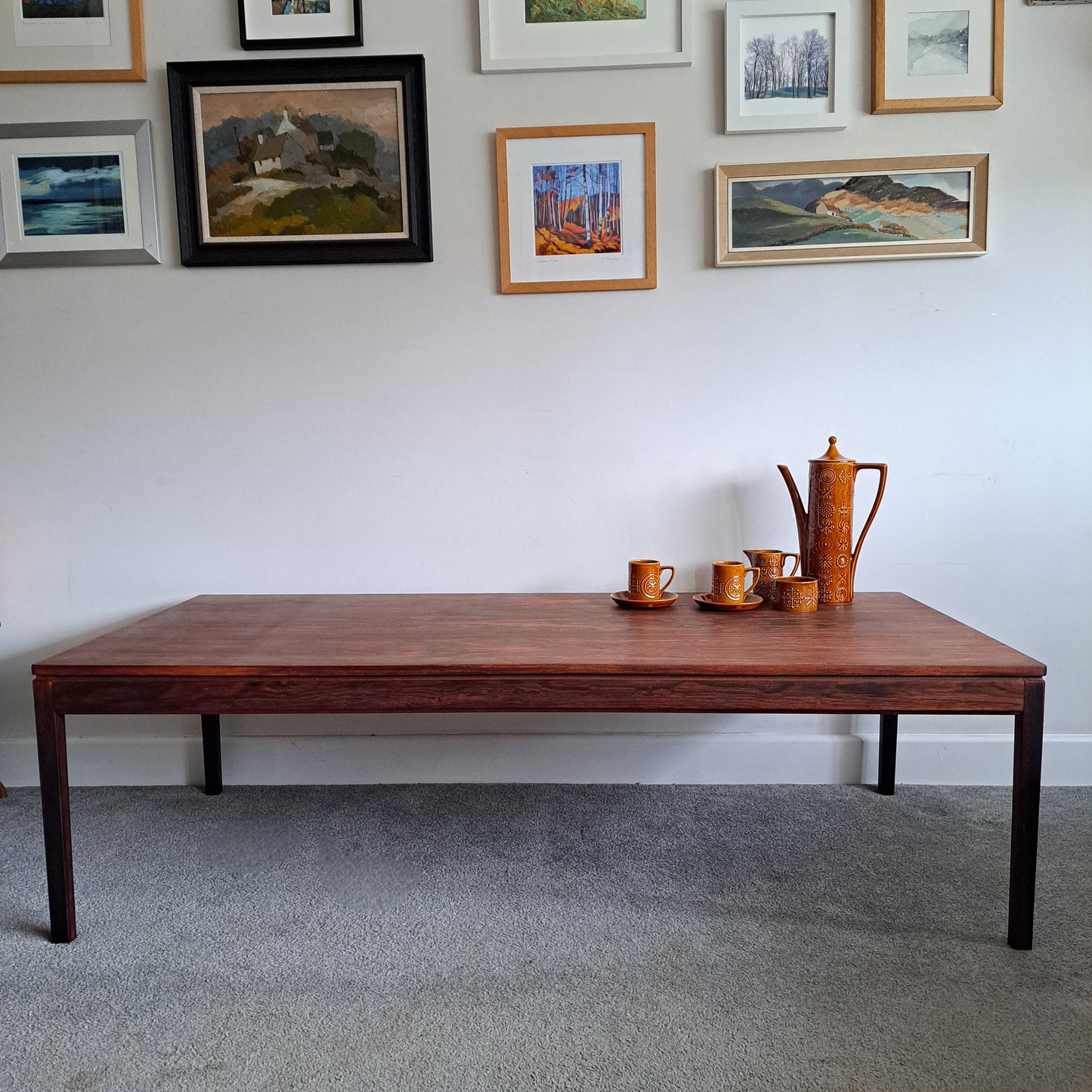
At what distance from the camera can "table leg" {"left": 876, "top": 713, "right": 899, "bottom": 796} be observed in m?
2.39

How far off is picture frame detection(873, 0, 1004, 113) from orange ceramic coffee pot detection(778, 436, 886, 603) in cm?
95

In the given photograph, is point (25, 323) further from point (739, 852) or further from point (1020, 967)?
point (1020, 967)

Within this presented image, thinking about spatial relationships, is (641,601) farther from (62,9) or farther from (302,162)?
(62,9)

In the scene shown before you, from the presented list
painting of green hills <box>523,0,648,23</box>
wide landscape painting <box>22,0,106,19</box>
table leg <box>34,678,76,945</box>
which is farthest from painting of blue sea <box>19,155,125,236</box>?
table leg <box>34,678,76,945</box>

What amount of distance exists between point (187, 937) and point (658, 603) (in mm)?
1253

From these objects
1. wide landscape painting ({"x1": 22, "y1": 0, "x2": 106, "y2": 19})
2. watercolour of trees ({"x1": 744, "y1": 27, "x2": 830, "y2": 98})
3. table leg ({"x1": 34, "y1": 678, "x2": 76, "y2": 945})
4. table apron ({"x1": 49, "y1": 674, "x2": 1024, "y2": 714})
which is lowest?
table leg ({"x1": 34, "y1": 678, "x2": 76, "y2": 945})

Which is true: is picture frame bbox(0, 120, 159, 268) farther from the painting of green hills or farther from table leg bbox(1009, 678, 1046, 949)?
table leg bbox(1009, 678, 1046, 949)

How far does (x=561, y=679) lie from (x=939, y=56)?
1.92 m

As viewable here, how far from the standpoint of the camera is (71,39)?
238 centimetres

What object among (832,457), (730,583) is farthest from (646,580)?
(832,457)

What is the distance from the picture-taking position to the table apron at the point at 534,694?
1.68 m

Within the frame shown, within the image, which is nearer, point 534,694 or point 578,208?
point 534,694

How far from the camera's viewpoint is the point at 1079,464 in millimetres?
2443

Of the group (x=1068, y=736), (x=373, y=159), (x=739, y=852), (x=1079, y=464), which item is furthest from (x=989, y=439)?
(x=373, y=159)
